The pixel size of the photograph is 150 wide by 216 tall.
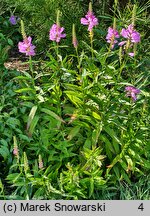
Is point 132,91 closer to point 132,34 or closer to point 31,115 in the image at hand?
point 132,34

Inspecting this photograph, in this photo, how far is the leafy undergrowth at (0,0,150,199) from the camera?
10.9 ft

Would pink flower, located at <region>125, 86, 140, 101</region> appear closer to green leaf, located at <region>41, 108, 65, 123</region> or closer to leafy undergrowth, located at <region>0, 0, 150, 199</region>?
leafy undergrowth, located at <region>0, 0, 150, 199</region>

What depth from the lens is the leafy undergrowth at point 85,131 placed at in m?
3.33

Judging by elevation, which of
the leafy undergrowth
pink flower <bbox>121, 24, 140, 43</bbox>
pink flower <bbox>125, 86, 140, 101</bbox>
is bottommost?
the leafy undergrowth

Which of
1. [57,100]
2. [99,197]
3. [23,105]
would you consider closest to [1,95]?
[23,105]

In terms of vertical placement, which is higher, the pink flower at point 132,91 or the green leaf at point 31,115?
the pink flower at point 132,91

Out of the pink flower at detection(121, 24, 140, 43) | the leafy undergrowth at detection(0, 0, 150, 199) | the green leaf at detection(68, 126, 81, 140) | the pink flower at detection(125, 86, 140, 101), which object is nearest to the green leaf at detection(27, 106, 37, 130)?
the leafy undergrowth at detection(0, 0, 150, 199)

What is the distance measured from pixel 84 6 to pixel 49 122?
134 centimetres

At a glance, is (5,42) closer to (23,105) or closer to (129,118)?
(23,105)

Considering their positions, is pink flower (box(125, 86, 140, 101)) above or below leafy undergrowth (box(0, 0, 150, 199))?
above

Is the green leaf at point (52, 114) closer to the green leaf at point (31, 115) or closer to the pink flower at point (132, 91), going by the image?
the green leaf at point (31, 115)

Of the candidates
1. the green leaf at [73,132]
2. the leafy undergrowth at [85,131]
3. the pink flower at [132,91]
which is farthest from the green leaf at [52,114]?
the pink flower at [132,91]

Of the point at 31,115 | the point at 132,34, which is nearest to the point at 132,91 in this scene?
the point at 132,34

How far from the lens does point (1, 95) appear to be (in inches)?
146
